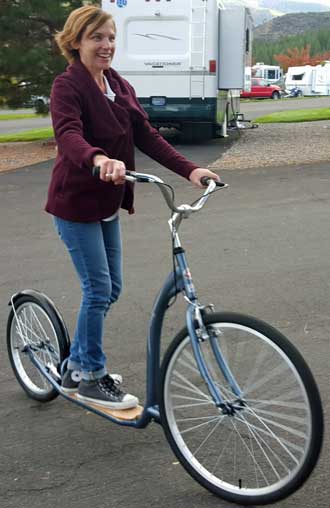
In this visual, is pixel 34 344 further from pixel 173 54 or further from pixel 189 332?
pixel 173 54

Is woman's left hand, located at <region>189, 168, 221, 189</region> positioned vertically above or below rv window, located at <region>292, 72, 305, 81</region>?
above

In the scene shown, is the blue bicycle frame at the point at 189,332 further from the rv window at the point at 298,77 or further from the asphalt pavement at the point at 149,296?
the rv window at the point at 298,77

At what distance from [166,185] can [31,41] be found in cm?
1343

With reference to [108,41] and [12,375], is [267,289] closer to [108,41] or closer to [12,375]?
[12,375]

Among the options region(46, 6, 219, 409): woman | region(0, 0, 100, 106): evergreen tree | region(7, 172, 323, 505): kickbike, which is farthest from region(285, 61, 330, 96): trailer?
region(7, 172, 323, 505): kickbike

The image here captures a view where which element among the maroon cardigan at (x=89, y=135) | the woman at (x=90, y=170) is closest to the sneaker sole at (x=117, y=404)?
the woman at (x=90, y=170)

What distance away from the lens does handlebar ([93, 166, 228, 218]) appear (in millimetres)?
3112

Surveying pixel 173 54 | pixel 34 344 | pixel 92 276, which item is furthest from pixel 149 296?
pixel 173 54

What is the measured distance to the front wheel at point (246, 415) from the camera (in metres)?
2.92

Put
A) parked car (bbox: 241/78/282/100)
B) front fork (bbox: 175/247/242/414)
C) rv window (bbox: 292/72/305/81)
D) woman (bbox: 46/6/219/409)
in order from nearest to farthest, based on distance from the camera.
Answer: front fork (bbox: 175/247/242/414)
woman (bbox: 46/6/219/409)
parked car (bbox: 241/78/282/100)
rv window (bbox: 292/72/305/81)

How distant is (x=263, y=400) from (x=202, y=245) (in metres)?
4.63

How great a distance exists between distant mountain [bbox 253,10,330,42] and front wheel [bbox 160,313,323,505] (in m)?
186

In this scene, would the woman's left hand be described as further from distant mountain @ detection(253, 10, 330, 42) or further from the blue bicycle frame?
distant mountain @ detection(253, 10, 330, 42)

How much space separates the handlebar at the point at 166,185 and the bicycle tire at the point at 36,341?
1155 mm
